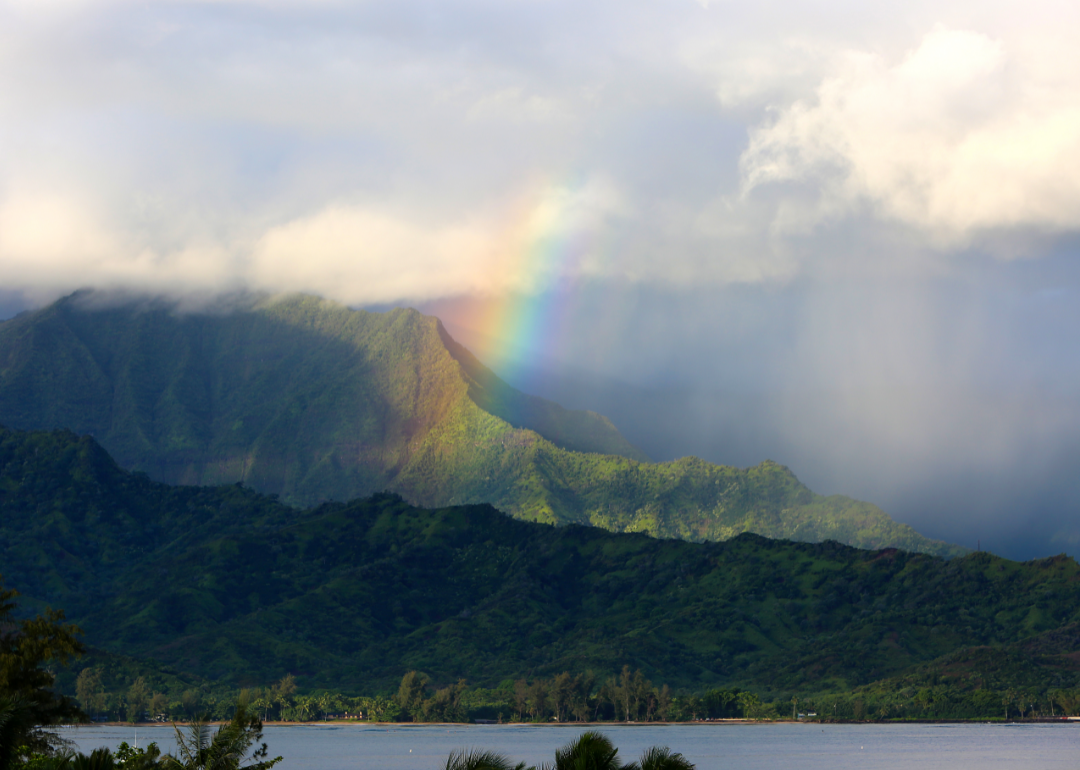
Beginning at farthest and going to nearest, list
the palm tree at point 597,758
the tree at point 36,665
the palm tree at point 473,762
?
1. the tree at point 36,665
2. the palm tree at point 597,758
3. the palm tree at point 473,762

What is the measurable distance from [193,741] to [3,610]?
44727 millimetres

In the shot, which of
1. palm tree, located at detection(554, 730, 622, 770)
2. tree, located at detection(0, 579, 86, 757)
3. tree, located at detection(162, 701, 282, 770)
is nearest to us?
tree, located at detection(162, 701, 282, 770)

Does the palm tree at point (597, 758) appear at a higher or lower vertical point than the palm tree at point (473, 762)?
lower

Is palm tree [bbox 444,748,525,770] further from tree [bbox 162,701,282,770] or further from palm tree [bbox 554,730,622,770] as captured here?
tree [bbox 162,701,282,770]

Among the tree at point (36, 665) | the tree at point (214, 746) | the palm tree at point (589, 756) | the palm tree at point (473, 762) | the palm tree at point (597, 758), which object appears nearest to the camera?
the palm tree at point (473, 762)

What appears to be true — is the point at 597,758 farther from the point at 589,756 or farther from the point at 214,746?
the point at 214,746

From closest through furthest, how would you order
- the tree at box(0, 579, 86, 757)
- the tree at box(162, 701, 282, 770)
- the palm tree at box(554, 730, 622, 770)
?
the tree at box(162, 701, 282, 770) < the palm tree at box(554, 730, 622, 770) < the tree at box(0, 579, 86, 757)

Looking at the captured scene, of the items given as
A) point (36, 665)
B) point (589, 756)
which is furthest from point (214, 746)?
point (36, 665)

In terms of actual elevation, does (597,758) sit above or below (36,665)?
below

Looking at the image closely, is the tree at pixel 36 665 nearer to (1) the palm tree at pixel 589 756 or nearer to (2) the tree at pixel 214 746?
(2) the tree at pixel 214 746

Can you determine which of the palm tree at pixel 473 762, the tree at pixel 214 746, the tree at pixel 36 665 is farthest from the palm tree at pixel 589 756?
the tree at pixel 36 665

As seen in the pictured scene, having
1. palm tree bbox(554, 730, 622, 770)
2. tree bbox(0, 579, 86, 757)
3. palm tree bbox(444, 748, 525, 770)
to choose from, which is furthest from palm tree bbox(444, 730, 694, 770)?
tree bbox(0, 579, 86, 757)

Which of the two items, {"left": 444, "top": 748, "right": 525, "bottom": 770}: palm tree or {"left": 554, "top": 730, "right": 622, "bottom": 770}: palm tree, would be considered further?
{"left": 554, "top": 730, "right": 622, "bottom": 770}: palm tree

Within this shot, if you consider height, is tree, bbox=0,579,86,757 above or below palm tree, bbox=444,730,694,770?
above
